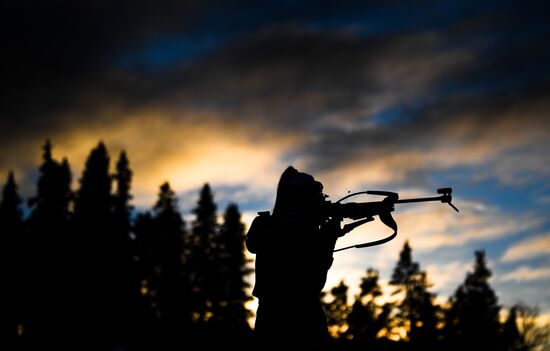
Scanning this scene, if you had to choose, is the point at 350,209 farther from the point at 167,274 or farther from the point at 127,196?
the point at 127,196

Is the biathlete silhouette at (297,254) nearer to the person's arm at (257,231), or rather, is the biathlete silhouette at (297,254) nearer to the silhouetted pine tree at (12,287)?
the person's arm at (257,231)

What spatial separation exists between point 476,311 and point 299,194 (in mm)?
68288

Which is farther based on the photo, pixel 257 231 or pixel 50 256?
pixel 50 256

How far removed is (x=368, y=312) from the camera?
5234cm

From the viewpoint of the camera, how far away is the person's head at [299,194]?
8.08m

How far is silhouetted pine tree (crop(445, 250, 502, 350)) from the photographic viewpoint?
223ft

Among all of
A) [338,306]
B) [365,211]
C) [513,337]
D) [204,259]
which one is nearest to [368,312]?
[338,306]

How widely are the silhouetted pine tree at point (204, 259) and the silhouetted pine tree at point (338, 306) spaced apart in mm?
10184

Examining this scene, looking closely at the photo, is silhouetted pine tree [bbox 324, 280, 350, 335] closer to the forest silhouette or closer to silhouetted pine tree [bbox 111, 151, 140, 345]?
the forest silhouette

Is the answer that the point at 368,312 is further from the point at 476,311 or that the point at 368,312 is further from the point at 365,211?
the point at 365,211

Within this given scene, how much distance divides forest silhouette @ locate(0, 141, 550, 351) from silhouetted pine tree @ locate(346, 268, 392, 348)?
11cm

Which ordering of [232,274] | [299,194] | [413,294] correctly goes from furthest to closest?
1. [413,294]
2. [232,274]
3. [299,194]

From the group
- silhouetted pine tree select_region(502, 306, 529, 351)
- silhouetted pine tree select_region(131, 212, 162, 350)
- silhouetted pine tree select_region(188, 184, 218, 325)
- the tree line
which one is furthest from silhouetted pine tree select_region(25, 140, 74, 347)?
silhouetted pine tree select_region(502, 306, 529, 351)

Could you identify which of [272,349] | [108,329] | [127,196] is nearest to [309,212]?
[272,349]
